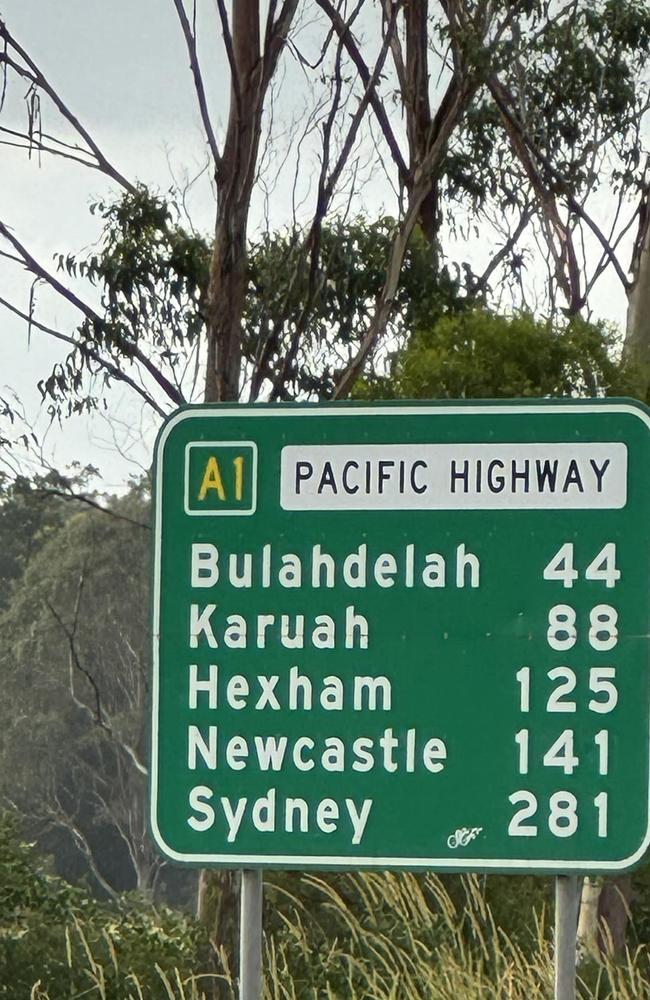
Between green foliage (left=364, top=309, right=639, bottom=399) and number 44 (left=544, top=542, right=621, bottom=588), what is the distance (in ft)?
27.0

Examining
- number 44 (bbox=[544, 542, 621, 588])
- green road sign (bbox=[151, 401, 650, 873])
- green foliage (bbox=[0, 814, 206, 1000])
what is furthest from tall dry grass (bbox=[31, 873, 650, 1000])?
number 44 (bbox=[544, 542, 621, 588])

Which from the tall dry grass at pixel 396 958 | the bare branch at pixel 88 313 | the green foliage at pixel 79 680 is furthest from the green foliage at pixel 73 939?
the green foliage at pixel 79 680

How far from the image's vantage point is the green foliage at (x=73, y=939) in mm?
8336

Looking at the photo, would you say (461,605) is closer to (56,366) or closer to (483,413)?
(483,413)

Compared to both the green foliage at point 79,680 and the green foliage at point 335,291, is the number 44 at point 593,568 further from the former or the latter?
the green foliage at point 79,680

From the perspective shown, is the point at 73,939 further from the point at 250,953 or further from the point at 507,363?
the point at 250,953

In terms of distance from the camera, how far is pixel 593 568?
9.80 feet

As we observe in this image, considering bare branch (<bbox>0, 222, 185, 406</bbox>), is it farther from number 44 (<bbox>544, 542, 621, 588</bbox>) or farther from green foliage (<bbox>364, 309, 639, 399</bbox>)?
number 44 (<bbox>544, 542, 621, 588</bbox>)

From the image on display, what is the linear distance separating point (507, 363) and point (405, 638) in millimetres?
8708

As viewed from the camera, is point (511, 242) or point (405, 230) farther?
point (511, 242)

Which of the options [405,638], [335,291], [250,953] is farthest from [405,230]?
[250,953]

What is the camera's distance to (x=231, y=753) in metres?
3.05

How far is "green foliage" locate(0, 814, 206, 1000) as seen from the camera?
328 inches

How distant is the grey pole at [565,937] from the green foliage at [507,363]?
327 inches
